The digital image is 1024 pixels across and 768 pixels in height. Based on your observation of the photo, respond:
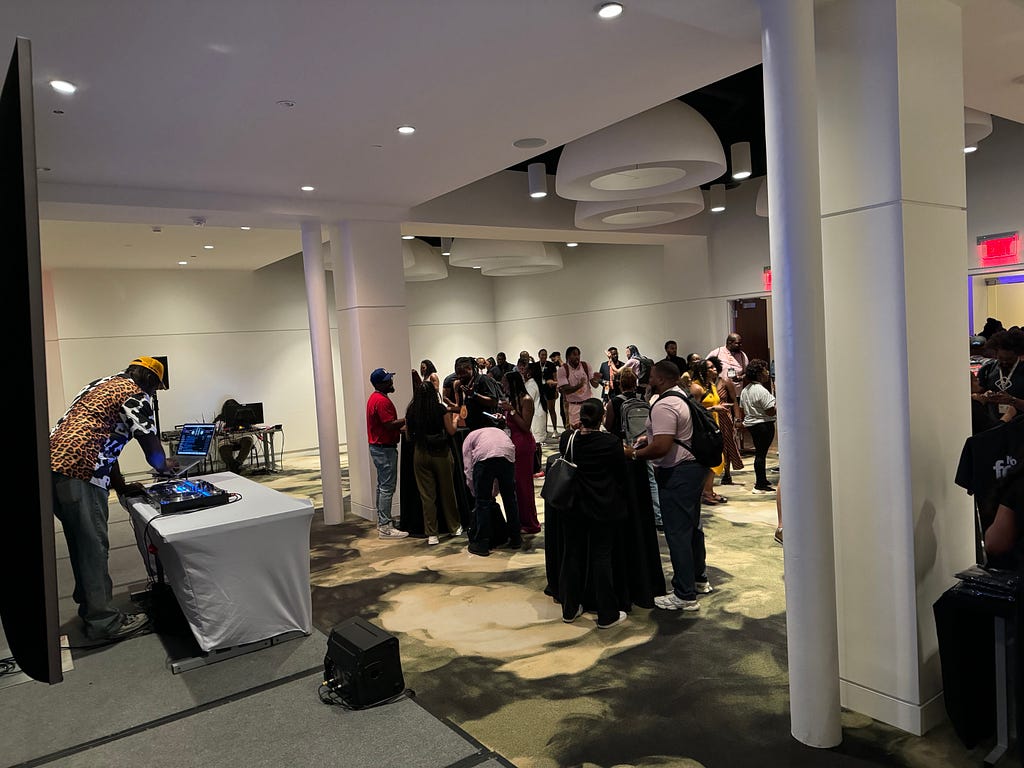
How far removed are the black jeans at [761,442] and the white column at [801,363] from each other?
4.40 metres

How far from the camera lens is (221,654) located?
414 cm

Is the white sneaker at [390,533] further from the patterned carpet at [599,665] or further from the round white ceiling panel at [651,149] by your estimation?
the round white ceiling panel at [651,149]

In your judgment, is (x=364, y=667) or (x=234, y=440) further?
(x=234, y=440)

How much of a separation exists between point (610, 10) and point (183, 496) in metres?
3.64

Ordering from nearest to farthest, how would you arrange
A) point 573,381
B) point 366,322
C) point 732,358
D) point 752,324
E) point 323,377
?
point 366,322 → point 323,377 → point 732,358 → point 573,381 → point 752,324

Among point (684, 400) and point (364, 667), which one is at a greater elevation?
point (684, 400)

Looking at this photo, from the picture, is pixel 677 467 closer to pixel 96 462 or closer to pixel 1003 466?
pixel 1003 466

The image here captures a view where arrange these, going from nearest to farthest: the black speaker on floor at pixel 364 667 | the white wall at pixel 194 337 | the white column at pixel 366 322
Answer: the black speaker on floor at pixel 364 667
the white column at pixel 366 322
the white wall at pixel 194 337

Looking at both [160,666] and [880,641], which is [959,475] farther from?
[160,666]

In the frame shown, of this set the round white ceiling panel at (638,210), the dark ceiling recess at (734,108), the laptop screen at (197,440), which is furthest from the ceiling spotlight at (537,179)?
the laptop screen at (197,440)

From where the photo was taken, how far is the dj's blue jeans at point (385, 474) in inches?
268

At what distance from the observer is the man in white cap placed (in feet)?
14.0

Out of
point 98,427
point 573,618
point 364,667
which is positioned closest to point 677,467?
point 573,618

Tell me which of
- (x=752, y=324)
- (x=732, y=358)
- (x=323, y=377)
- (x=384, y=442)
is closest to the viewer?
(x=384, y=442)
